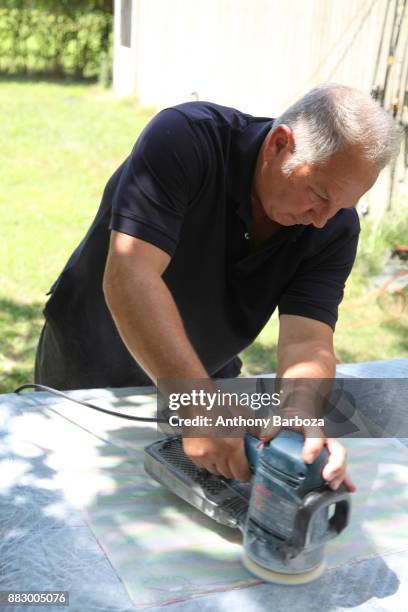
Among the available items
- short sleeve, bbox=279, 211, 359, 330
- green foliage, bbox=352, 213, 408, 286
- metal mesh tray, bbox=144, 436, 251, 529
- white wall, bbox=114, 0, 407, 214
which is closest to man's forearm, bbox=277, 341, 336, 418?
short sleeve, bbox=279, 211, 359, 330

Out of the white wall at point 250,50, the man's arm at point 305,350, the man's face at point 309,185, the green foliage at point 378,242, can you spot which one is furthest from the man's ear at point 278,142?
the white wall at point 250,50

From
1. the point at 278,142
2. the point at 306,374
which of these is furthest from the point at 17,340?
the point at 278,142

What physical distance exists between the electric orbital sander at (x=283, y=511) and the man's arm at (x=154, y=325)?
0.07m

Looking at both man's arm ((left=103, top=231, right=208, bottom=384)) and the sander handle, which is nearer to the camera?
the sander handle

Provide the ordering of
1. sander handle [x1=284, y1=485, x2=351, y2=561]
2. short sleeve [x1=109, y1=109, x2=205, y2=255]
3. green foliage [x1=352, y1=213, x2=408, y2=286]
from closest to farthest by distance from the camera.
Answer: sander handle [x1=284, y1=485, x2=351, y2=561] < short sleeve [x1=109, y1=109, x2=205, y2=255] < green foliage [x1=352, y1=213, x2=408, y2=286]

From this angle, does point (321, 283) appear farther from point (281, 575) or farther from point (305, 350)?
point (281, 575)

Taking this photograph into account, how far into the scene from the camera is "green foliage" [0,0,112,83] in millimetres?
13477

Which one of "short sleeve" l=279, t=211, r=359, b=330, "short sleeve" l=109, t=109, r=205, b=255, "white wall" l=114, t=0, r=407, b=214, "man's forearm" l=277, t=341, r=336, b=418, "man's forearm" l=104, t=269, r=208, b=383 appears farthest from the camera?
"white wall" l=114, t=0, r=407, b=214

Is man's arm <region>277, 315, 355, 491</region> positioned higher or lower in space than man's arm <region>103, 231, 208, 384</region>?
lower

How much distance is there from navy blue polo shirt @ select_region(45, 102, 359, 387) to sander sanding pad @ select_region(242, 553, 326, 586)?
2.40 feet

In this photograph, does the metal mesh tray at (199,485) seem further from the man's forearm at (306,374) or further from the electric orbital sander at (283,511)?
the man's forearm at (306,374)

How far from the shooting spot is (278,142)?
73.0 inches

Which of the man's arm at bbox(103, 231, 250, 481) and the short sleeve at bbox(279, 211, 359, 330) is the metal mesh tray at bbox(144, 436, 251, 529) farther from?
the short sleeve at bbox(279, 211, 359, 330)

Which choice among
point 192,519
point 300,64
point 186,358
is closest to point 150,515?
point 192,519
